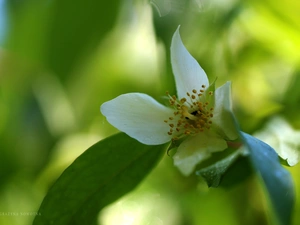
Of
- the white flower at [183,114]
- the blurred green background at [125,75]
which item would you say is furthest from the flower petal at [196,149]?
the blurred green background at [125,75]

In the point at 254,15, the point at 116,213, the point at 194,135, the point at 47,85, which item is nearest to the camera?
the point at 194,135

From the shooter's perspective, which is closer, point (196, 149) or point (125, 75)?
point (196, 149)

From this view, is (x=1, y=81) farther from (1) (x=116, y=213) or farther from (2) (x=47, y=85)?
(1) (x=116, y=213)

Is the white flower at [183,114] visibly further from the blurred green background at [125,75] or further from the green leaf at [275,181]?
the blurred green background at [125,75]

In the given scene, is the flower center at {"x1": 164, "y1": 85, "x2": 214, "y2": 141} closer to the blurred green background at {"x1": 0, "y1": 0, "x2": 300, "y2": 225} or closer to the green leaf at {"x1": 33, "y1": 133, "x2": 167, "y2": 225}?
the green leaf at {"x1": 33, "y1": 133, "x2": 167, "y2": 225}

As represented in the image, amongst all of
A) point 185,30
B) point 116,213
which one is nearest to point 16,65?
point 185,30

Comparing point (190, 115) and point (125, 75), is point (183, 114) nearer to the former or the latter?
point (190, 115)

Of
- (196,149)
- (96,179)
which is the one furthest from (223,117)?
(96,179)
